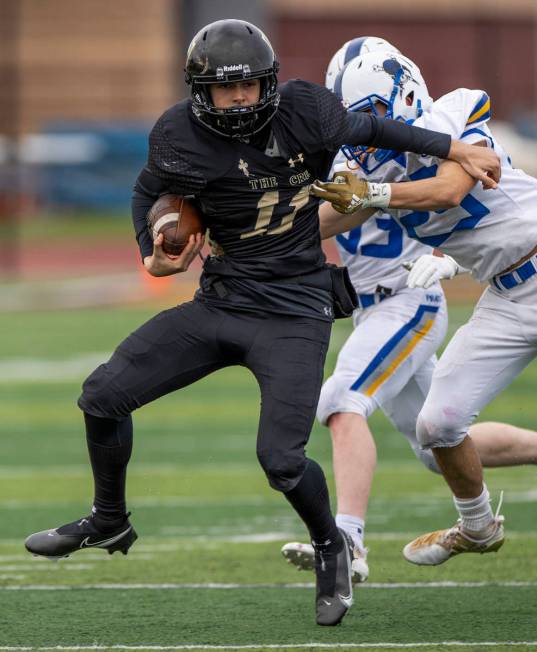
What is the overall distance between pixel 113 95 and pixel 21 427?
22.5m

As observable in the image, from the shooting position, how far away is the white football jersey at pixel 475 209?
5312 millimetres

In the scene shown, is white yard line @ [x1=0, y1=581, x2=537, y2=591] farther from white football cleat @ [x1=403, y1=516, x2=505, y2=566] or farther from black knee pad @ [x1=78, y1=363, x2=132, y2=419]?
black knee pad @ [x1=78, y1=363, x2=132, y2=419]

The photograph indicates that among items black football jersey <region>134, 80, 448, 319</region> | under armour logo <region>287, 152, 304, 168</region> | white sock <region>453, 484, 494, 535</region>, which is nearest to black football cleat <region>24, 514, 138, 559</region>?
black football jersey <region>134, 80, 448, 319</region>

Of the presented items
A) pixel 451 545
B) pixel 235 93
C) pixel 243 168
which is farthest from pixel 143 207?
pixel 451 545

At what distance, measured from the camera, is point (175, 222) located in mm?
5000

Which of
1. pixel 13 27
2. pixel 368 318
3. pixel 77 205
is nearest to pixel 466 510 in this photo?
pixel 368 318

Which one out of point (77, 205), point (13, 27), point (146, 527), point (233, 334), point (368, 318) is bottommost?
point (77, 205)

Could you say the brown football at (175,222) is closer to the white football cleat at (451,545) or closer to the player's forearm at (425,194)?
the player's forearm at (425,194)

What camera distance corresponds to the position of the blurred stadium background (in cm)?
538

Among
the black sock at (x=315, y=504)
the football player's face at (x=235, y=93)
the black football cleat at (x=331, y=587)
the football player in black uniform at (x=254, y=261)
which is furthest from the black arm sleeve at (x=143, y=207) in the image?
the black football cleat at (x=331, y=587)

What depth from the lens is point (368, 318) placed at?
629 centimetres

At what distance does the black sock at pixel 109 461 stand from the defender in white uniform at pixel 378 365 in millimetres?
759

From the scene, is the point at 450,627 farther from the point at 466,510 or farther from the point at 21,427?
the point at 21,427

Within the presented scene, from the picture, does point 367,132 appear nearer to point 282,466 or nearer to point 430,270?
point 430,270
